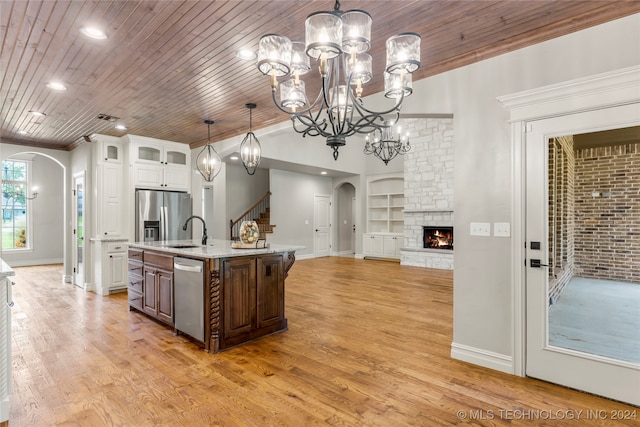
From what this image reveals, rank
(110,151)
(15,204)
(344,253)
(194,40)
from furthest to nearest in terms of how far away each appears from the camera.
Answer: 1. (344,253)
2. (15,204)
3. (110,151)
4. (194,40)

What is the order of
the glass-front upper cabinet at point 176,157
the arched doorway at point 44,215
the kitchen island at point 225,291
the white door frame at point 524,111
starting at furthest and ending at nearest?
1. the arched doorway at point 44,215
2. the glass-front upper cabinet at point 176,157
3. the kitchen island at point 225,291
4. the white door frame at point 524,111

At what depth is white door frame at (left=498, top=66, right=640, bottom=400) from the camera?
228cm

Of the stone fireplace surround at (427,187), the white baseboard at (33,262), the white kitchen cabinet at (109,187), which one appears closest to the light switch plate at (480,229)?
the stone fireplace surround at (427,187)

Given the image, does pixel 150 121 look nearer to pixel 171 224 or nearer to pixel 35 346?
pixel 171 224

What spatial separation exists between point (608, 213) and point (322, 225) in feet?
28.5

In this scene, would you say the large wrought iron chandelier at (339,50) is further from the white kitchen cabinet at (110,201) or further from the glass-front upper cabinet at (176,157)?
the white kitchen cabinet at (110,201)

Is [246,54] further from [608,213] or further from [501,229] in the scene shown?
[608,213]

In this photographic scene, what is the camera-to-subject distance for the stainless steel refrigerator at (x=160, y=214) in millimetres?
5957

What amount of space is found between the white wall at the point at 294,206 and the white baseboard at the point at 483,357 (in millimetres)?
6976

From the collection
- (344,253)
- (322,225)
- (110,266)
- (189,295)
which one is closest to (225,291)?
(189,295)

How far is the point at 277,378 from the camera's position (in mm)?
2658

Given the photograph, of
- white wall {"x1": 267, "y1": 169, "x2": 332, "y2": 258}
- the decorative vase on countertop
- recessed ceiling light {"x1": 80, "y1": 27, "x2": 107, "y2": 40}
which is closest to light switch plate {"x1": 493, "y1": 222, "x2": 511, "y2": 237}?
the decorative vase on countertop

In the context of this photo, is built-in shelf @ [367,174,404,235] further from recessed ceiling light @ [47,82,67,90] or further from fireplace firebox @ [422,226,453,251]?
recessed ceiling light @ [47,82,67,90]

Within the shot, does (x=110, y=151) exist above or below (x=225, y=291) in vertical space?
above
